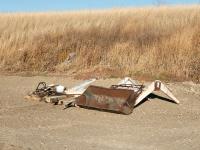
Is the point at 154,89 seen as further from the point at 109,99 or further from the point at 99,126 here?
the point at 99,126

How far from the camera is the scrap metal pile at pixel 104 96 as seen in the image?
10797 mm

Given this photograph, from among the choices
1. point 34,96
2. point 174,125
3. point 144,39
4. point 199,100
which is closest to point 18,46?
point 144,39

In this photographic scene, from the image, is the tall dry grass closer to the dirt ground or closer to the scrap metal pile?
the dirt ground

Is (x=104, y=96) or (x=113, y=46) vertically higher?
(x=113, y=46)

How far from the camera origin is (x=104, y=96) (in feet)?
36.2

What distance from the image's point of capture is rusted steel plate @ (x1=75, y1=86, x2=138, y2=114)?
10719mm

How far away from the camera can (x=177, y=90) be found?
12.9 meters

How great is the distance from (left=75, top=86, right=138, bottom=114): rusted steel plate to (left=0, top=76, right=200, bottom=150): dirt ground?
5.2 inches

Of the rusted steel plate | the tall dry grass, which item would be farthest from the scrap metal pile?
the tall dry grass

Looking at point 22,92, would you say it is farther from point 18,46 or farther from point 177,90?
point 18,46

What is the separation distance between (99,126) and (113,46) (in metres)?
6.63

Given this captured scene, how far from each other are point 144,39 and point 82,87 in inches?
181

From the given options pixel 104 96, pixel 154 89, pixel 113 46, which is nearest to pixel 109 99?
pixel 104 96

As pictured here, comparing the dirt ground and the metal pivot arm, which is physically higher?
the metal pivot arm
